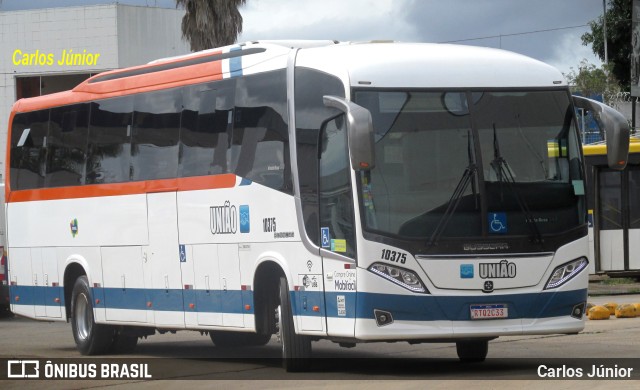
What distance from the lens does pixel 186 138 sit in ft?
55.2

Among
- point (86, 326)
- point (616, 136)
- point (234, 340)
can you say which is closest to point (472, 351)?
point (616, 136)

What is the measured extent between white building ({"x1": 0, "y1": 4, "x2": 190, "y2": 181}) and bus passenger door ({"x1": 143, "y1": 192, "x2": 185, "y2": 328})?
109 ft

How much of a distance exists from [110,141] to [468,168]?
662 cm

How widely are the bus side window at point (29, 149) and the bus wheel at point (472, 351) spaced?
25.3 feet

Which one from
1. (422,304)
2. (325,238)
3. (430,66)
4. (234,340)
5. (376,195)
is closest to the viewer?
(422,304)

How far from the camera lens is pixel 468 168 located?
13.8 meters

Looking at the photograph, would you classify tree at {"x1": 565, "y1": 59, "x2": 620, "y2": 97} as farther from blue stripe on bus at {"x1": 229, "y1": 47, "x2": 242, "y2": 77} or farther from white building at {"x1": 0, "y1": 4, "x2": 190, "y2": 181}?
blue stripe on bus at {"x1": 229, "y1": 47, "x2": 242, "y2": 77}

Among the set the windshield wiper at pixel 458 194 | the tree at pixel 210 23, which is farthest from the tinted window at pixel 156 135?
the tree at pixel 210 23

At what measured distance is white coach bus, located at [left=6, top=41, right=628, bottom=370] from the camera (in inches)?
533

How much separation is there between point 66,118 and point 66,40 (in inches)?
1248

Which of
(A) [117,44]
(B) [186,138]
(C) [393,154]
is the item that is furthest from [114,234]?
(A) [117,44]

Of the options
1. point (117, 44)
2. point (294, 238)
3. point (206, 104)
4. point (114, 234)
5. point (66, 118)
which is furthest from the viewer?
point (117, 44)

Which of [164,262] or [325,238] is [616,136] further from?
[164,262]

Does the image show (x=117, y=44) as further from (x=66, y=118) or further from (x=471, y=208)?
(x=471, y=208)
